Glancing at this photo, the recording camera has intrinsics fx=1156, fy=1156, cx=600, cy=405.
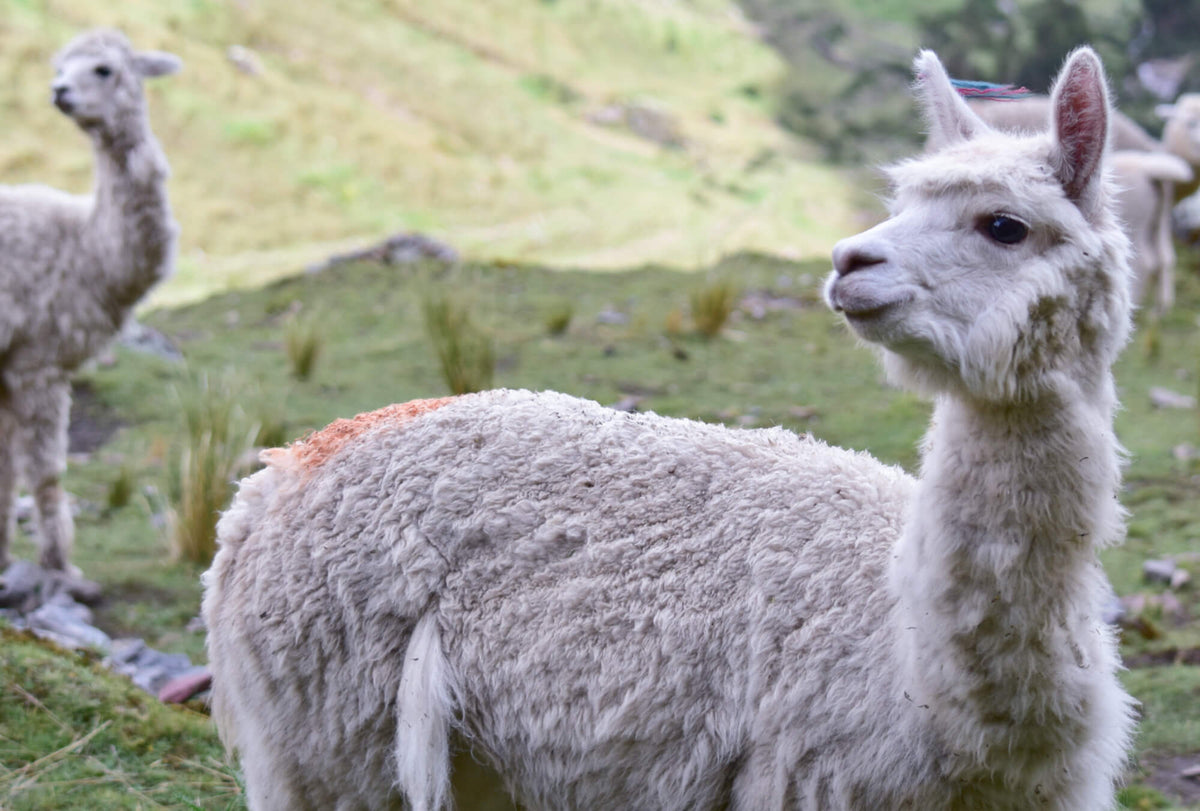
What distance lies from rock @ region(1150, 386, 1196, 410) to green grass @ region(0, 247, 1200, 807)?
7 cm

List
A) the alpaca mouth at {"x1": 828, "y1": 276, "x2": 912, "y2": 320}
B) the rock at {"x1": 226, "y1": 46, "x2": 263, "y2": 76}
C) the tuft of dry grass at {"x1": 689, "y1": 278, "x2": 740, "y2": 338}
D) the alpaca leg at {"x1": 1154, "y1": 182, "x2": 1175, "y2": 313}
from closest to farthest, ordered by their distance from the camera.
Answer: the alpaca mouth at {"x1": 828, "y1": 276, "x2": 912, "y2": 320} → the tuft of dry grass at {"x1": 689, "y1": 278, "x2": 740, "y2": 338} → the alpaca leg at {"x1": 1154, "y1": 182, "x2": 1175, "y2": 313} → the rock at {"x1": 226, "y1": 46, "x2": 263, "y2": 76}

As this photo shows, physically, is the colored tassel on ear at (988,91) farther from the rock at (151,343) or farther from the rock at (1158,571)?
the rock at (151,343)

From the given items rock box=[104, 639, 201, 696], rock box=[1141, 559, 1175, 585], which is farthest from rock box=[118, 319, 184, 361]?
rock box=[1141, 559, 1175, 585]

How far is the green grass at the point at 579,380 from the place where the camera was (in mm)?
4559

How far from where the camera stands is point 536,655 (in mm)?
2250

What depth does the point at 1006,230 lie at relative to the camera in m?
1.86

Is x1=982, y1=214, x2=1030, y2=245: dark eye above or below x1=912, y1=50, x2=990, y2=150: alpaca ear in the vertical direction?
below

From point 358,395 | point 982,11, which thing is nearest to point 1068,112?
point 358,395

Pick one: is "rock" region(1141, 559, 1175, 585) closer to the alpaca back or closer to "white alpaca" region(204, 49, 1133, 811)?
"white alpaca" region(204, 49, 1133, 811)

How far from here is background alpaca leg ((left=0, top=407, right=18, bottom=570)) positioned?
16.2 ft

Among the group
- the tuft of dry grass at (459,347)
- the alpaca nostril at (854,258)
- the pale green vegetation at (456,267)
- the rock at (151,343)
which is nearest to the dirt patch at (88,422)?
the pale green vegetation at (456,267)

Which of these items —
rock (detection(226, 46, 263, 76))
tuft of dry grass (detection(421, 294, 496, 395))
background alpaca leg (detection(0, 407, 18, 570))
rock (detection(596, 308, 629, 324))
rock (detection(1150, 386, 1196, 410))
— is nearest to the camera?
background alpaca leg (detection(0, 407, 18, 570))

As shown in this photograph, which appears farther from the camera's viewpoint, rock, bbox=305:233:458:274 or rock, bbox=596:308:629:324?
rock, bbox=305:233:458:274

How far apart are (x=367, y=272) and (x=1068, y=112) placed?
8.02m
